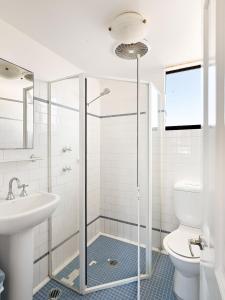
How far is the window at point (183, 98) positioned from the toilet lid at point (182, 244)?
3.60 ft

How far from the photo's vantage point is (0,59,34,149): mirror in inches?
55.8

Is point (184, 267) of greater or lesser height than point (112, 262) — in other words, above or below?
above

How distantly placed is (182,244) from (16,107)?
1.78 m

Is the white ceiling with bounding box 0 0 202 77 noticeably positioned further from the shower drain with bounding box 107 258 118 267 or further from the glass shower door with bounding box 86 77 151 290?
the shower drain with bounding box 107 258 118 267

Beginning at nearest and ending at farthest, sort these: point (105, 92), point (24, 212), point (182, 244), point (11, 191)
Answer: point (24, 212) → point (11, 191) → point (182, 244) → point (105, 92)

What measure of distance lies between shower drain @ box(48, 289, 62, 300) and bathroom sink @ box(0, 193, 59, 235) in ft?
2.62

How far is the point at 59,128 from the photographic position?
1.86 meters

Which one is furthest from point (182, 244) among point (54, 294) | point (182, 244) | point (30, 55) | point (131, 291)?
point (30, 55)

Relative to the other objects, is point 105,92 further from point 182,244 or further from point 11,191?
point 182,244

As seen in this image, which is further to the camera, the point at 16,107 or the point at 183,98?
the point at 183,98

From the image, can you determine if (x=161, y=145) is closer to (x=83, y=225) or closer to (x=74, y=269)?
(x=83, y=225)

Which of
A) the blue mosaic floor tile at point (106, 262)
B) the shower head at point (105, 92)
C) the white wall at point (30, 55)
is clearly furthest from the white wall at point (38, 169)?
the shower head at point (105, 92)

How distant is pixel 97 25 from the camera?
4.86ft

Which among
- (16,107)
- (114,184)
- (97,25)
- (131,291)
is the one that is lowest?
(131,291)
